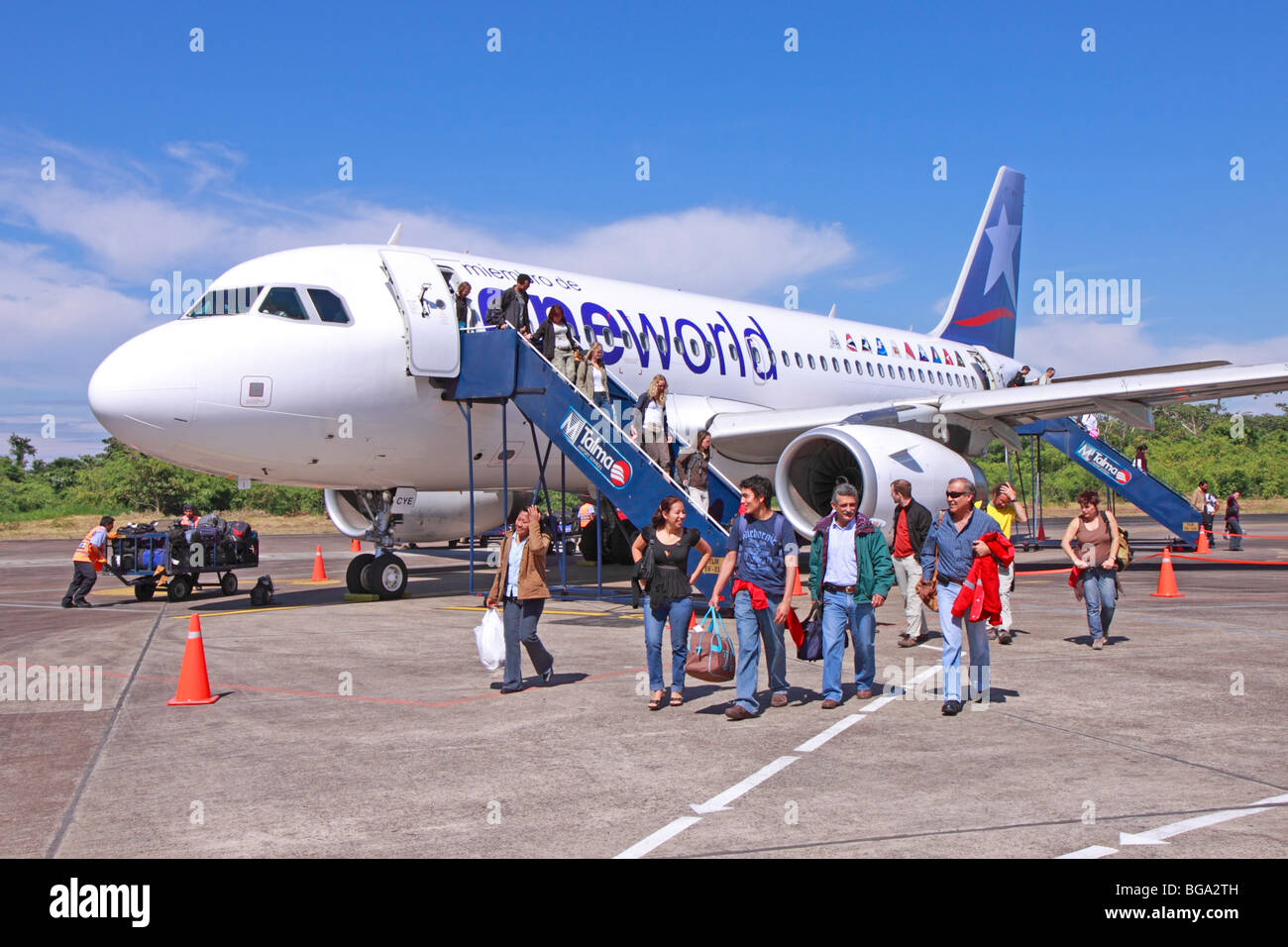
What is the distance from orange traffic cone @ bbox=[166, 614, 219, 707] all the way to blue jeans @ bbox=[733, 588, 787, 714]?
13.7ft

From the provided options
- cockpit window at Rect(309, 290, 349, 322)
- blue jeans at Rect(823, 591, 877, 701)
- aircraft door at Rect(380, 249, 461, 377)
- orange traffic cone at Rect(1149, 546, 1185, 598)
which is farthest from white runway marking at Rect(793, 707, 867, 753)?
orange traffic cone at Rect(1149, 546, 1185, 598)

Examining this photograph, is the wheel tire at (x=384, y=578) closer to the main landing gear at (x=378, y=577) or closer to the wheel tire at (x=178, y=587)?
the main landing gear at (x=378, y=577)

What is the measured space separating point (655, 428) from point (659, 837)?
10.3 metres

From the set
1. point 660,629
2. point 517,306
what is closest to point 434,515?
point 517,306

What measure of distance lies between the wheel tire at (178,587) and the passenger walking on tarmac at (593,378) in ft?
24.4

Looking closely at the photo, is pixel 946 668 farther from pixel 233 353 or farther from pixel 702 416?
pixel 702 416

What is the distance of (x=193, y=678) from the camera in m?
8.64

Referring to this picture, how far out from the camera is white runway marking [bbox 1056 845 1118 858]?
470 cm

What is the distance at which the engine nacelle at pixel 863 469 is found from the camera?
15250mm

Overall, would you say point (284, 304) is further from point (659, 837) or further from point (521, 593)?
point (659, 837)

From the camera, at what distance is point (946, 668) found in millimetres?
7965

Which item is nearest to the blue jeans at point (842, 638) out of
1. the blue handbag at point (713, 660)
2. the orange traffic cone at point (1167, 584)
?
the blue handbag at point (713, 660)
